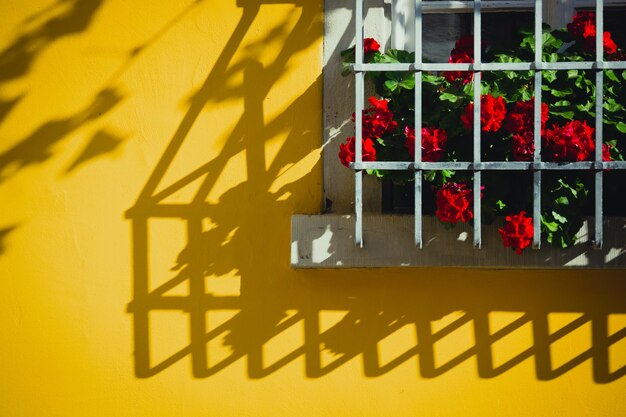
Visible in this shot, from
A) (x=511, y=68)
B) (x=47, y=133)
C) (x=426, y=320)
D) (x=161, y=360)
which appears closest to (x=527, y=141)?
(x=511, y=68)

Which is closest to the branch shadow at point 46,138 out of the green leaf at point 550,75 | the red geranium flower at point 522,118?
the red geranium flower at point 522,118

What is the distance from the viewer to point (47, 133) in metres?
2.91

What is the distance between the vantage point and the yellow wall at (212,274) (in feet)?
9.35

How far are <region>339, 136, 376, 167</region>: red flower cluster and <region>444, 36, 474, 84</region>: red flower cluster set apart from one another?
1.34 ft

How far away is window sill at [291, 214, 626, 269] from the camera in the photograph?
8.80 ft

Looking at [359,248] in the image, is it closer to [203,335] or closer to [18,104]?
[203,335]

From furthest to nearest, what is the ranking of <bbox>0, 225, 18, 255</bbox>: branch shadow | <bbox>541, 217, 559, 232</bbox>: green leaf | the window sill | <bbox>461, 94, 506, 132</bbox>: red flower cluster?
<bbox>0, 225, 18, 255</bbox>: branch shadow
the window sill
<bbox>541, 217, 559, 232</bbox>: green leaf
<bbox>461, 94, 506, 132</bbox>: red flower cluster

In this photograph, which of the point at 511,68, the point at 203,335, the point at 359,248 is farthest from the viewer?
the point at 203,335

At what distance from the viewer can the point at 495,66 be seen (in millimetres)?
2520

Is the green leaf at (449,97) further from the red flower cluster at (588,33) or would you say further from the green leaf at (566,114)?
the red flower cluster at (588,33)

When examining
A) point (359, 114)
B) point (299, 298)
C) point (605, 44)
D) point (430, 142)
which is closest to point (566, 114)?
point (605, 44)

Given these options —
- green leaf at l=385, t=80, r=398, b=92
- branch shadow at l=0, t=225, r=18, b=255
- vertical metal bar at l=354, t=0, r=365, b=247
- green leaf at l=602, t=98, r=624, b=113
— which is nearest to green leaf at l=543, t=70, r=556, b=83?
green leaf at l=602, t=98, r=624, b=113

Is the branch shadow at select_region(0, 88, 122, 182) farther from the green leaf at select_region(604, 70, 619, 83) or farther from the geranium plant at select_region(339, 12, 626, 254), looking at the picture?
the green leaf at select_region(604, 70, 619, 83)

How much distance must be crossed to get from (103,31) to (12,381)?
1512 millimetres
